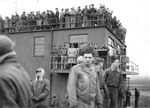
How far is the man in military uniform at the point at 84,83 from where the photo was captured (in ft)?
19.3

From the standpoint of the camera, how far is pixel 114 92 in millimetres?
9961

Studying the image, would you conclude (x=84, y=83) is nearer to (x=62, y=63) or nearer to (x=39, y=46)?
(x=62, y=63)

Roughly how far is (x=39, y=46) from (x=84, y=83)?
1626 cm

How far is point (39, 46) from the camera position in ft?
71.6

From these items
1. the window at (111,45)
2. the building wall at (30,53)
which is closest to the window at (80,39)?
the window at (111,45)

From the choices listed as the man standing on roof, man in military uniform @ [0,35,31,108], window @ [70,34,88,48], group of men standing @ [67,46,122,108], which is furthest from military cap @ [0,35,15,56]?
window @ [70,34,88,48]

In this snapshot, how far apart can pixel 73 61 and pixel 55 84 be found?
14.1ft

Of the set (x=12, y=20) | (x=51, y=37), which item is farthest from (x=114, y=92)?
(x=12, y=20)

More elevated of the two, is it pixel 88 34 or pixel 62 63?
pixel 88 34

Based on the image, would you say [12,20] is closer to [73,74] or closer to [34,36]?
[34,36]

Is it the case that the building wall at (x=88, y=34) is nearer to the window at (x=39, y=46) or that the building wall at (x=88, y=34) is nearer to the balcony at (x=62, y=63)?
the window at (x=39, y=46)

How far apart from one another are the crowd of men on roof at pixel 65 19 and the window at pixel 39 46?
895 millimetres

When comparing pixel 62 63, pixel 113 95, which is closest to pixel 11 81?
pixel 113 95

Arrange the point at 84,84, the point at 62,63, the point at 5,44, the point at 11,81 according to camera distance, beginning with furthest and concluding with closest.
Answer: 1. the point at 62,63
2. the point at 84,84
3. the point at 5,44
4. the point at 11,81
